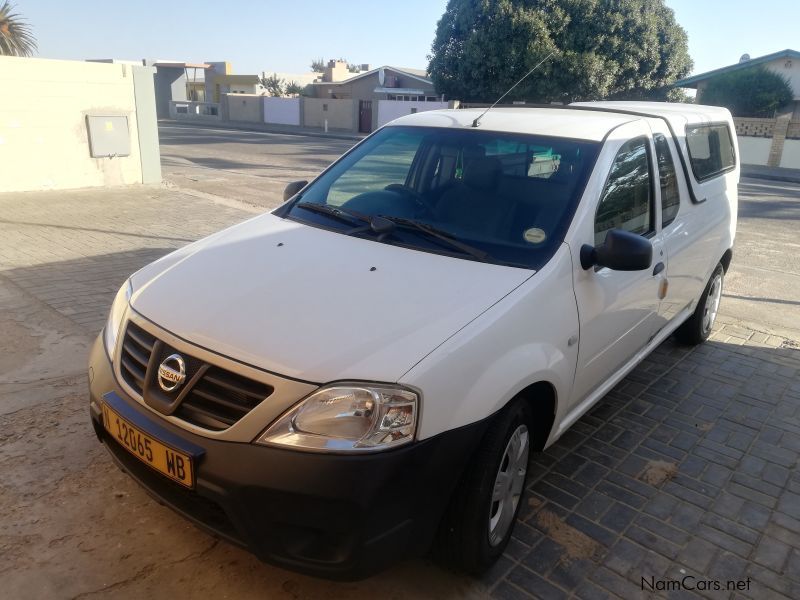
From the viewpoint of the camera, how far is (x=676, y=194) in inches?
163

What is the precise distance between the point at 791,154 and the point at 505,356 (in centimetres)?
2809

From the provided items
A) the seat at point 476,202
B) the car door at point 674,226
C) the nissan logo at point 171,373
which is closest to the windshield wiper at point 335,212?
the seat at point 476,202

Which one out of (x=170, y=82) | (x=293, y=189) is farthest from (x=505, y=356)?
(x=170, y=82)

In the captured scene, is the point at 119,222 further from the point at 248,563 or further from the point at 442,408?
the point at 442,408

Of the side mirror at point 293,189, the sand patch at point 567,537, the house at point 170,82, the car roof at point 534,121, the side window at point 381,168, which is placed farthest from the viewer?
the house at point 170,82

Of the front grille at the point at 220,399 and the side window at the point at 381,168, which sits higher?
the side window at the point at 381,168

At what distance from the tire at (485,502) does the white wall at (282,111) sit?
4236 cm

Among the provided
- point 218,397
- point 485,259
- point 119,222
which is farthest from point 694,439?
point 119,222

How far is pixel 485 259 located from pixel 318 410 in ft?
3.70

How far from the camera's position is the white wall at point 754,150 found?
25983 mm

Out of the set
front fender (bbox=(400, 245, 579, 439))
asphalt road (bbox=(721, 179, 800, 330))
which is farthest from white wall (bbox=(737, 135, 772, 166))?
front fender (bbox=(400, 245, 579, 439))

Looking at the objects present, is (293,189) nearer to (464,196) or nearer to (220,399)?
(464,196)

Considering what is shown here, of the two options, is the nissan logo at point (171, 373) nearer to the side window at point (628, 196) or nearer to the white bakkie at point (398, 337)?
the white bakkie at point (398, 337)

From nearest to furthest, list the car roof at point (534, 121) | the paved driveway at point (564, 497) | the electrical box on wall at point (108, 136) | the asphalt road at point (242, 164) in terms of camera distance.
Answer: the paved driveway at point (564, 497) < the car roof at point (534, 121) < the electrical box on wall at point (108, 136) < the asphalt road at point (242, 164)
